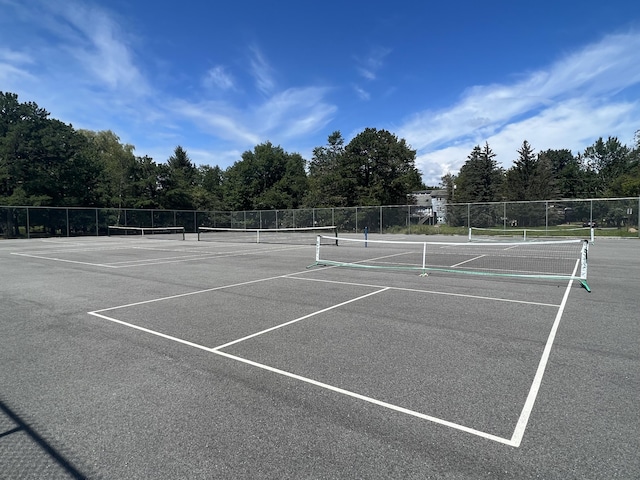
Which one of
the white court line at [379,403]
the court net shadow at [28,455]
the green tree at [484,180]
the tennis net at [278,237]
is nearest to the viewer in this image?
the court net shadow at [28,455]

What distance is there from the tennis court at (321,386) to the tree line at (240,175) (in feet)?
143

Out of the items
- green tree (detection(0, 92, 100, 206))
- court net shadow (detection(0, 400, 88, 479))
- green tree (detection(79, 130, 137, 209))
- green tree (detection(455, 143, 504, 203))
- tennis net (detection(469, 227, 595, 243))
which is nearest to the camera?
court net shadow (detection(0, 400, 88, 479))

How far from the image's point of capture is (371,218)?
130 ft

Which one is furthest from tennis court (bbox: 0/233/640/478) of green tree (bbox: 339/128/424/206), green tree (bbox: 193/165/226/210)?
green tree (bbox: 193/165/226/210)

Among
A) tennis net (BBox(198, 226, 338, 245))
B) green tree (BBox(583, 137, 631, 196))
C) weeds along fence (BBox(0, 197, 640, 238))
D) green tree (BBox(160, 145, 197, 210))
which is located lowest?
tennis net (BBox(198, 226, 338, 245))

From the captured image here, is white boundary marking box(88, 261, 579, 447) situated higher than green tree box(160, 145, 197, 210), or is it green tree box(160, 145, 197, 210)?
green tree box(160, 145, 197, 210)

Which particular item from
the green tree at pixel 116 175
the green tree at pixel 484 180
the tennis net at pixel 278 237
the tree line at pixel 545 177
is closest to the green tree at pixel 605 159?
the tree line at pixel 545 177

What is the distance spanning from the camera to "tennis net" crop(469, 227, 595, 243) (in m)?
27.2

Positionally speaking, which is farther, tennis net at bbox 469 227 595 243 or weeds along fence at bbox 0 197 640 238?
weeds along fence at bbox 0 197 640 238

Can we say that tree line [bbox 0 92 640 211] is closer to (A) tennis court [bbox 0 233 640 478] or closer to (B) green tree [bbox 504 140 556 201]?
(B) green tree [bbox 504 140 556 201]

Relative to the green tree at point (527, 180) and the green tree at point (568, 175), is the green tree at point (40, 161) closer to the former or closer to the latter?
the green tree at point (527, 180)

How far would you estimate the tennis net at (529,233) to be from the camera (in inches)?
1072

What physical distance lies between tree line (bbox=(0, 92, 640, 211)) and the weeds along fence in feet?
14.8

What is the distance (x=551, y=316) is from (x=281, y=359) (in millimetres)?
5116
